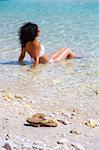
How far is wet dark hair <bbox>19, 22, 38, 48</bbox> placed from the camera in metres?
9.04

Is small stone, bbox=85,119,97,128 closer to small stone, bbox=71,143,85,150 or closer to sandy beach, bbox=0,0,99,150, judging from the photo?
sandy beach, bbox=0,0,99,150

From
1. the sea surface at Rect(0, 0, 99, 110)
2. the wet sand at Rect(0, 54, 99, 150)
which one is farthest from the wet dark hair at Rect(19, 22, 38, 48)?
the wet sand at Rect(0, 54, 99, 150)

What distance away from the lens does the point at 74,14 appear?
65.3ft

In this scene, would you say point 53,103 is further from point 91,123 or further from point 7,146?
point 7,146

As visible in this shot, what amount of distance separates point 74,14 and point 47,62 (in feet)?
36.4

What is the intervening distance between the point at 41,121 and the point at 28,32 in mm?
4423

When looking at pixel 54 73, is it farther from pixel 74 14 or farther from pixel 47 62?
pixel 74 14

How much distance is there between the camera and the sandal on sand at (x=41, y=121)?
4.84 meters

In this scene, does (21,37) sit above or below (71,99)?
above

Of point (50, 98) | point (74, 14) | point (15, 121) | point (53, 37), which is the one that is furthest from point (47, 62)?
point (74, 14)

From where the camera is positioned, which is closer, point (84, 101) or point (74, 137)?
point (74, 137)

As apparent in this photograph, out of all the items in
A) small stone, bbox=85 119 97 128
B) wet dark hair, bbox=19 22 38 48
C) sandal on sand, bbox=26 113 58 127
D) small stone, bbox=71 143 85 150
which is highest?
wet dark hair, bbox=19 22 38 48

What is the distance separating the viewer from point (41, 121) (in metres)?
4.89

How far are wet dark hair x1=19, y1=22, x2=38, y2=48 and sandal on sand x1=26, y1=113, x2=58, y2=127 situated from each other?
4158 millimetres
